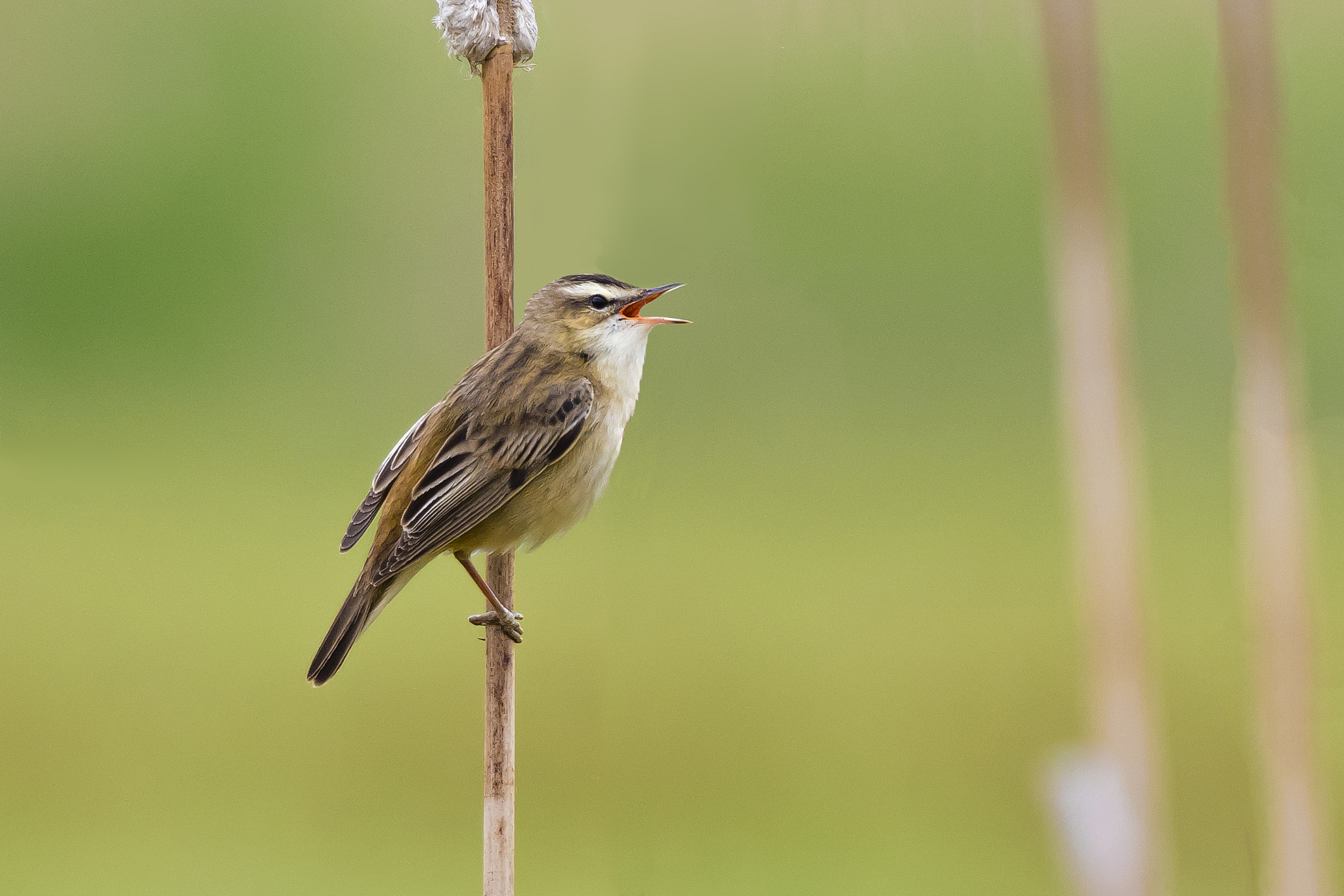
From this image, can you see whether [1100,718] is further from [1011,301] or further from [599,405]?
[1011,301]

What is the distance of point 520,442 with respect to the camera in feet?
6.05

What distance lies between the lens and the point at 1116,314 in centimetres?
125

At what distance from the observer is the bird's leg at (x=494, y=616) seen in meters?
1.67

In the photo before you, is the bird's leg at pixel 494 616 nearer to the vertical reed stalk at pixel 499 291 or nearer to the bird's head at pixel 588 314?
the vertical reed stalk at pixel 499 291

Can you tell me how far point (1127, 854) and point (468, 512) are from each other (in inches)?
42.4

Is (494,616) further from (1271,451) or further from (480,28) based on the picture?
(1271,451)

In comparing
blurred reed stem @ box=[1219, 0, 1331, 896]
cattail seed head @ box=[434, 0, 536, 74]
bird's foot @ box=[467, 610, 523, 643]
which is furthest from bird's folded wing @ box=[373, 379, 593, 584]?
blurred reed stem @ box=[1219, 0, 1331, 896]

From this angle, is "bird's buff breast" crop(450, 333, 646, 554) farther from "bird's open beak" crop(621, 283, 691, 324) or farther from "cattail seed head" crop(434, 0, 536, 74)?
"cattail seed head" crop(434, 0, 536, 74)

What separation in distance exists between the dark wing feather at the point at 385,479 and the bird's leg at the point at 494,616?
0.16 metres

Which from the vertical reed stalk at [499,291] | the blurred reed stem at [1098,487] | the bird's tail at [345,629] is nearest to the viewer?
the blurred reed stem at [1098,487]

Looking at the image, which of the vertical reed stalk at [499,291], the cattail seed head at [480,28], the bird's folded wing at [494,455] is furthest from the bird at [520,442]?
the cattail seed head at [480,28]

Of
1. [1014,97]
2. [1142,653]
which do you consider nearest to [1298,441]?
[1142,653]

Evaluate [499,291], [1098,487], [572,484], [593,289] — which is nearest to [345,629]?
[572,484]

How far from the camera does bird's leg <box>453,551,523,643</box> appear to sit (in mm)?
1675
